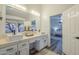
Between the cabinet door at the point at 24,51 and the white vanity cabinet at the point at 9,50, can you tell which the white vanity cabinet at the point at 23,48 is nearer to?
the cabinet door at the point at 24,51

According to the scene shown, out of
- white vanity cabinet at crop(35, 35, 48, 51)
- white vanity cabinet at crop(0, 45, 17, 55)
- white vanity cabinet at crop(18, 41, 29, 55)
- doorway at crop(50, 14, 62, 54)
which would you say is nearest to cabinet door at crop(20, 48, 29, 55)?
white vanity cabinet at crop(18, 41, 29, 55)

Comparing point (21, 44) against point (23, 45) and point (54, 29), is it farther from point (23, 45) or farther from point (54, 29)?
point (54, 29)

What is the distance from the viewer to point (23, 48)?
6.24 ft

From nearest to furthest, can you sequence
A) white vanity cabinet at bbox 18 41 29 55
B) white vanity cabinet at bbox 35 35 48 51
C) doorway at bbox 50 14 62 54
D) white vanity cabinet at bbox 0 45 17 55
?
white vanity cabinet at bbox 0 45 17 55, white vanity cabinet at bbox 18 41 29 55, doorway at bbox 50 14 62 54, white vanity cabinet at bbox 35 35 48 51

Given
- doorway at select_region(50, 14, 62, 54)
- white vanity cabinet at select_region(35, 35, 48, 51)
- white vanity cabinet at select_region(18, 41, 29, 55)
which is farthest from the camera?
white vanity cabinet at select_region(35, 35, 48, 51)

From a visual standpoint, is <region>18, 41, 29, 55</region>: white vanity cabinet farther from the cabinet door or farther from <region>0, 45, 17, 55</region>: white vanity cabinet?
<region>0, 45, 17, 55</region>: white vanity cabinet

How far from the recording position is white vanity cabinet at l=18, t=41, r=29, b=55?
5.94 ft

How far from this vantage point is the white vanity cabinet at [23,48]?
71.2 inches

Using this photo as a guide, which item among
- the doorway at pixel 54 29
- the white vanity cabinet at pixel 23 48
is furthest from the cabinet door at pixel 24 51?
the doorway at pixel 54 29

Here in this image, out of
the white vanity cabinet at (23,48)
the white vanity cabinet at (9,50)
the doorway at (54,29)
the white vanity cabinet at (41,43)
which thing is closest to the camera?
the white vanity cabinet at (9,50)

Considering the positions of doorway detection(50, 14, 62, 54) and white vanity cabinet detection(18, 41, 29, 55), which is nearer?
white vanity cabinet detection(18, 41, 29, 55)

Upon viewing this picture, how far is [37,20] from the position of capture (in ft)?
6.68

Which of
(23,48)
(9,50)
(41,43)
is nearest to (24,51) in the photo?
(23,48)
